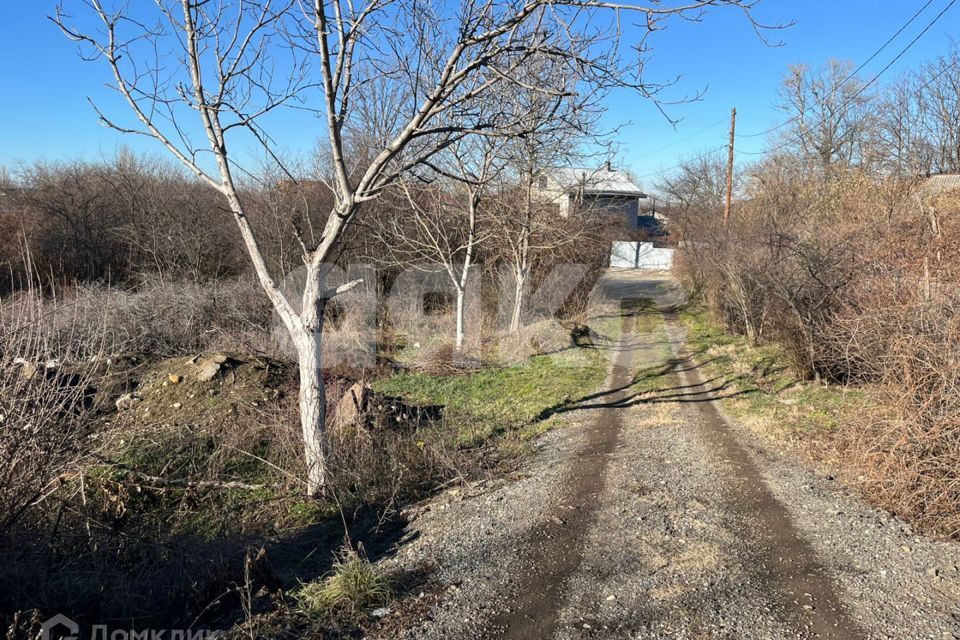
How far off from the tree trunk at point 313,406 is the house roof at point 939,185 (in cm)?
1398

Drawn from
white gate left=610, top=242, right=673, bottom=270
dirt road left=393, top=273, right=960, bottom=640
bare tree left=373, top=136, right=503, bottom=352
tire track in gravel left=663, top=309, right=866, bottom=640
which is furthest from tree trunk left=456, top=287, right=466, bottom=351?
white gate left=610, top=242, right=673, bottom=270

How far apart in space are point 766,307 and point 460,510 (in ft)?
30.7

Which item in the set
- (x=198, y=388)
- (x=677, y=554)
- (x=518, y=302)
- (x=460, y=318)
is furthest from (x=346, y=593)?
(x=518, y=302)

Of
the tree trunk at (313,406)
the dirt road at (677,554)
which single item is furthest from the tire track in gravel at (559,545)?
the tree trunk at (313,406)

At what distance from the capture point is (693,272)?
2105cm

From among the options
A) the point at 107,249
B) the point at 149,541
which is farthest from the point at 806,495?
the point at 107,249

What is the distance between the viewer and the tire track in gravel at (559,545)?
365cm

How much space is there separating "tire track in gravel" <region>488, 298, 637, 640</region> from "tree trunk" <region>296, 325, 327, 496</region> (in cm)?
231

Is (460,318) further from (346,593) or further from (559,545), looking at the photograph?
(346,593)

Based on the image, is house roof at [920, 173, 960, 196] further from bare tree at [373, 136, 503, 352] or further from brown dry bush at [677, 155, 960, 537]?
bare tree at [373, 136, 503, 352]

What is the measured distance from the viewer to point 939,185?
53.9 feet

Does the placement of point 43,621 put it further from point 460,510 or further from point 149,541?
point 460,510

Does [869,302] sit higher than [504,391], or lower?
higher

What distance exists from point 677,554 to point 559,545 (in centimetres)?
92
